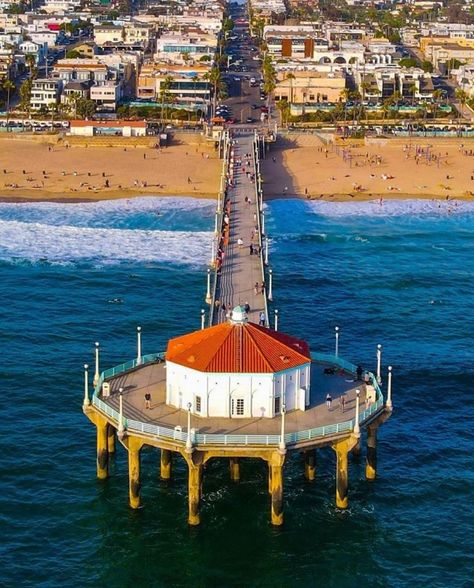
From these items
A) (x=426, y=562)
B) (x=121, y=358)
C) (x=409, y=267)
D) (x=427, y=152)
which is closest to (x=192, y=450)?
(x=426, y=562)

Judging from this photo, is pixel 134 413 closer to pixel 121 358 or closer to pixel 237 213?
pixel 121 358

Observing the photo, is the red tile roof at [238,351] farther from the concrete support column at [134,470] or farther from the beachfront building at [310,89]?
the beachfront building at [310,89]

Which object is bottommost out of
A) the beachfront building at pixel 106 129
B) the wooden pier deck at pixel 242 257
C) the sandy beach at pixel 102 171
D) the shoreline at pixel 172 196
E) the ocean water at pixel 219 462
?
the ocean water at pixel 219 462

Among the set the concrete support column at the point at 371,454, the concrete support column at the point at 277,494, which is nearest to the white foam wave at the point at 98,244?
the concrete support column at the point at 371,454

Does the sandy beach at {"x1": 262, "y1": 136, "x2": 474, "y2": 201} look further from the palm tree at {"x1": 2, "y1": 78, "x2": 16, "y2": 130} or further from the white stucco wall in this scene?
the white stucco wall

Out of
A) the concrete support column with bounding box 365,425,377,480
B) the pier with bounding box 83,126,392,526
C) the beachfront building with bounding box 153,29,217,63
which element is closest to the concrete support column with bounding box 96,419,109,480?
the pier with bounding box 83,126,392,526

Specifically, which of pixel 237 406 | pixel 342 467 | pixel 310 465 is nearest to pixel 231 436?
pixel 237 406

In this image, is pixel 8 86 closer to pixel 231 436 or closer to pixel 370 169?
pixel 370 169
